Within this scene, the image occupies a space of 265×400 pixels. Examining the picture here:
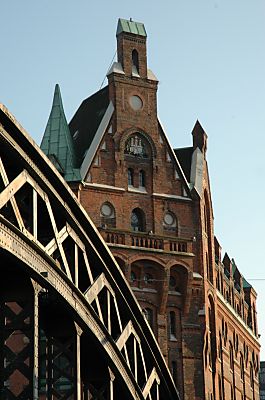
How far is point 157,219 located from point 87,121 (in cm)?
784

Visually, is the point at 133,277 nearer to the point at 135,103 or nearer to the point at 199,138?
the point at 135,103

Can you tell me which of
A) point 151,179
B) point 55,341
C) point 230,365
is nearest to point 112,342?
point 55,341

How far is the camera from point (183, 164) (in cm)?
6725

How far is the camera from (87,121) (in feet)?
218

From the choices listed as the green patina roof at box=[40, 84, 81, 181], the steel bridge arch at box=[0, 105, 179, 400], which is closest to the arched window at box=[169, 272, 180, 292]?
the green patina roof at box=[40, 84, 81, 181]

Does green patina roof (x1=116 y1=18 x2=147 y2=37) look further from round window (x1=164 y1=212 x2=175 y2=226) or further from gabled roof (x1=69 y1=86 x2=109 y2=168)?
round window (x1=164 y1=212 x2=175 y2=226)

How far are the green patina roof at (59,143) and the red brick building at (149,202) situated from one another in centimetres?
6

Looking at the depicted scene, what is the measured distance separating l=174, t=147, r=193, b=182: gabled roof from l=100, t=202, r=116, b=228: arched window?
21.8 feet

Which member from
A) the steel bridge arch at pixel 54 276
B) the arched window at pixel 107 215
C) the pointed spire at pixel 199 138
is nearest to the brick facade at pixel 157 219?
the arched window at pixel 107 215

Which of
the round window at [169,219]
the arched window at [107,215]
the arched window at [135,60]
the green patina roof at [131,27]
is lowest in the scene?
the arched window at [107,215]

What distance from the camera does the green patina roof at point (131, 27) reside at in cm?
6450

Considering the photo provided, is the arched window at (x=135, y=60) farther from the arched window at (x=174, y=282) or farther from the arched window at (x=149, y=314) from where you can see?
the arched window at (x=149, y=314)

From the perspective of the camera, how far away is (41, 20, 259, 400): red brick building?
199 feet

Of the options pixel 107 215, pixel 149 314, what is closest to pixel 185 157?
pixel 107 215
